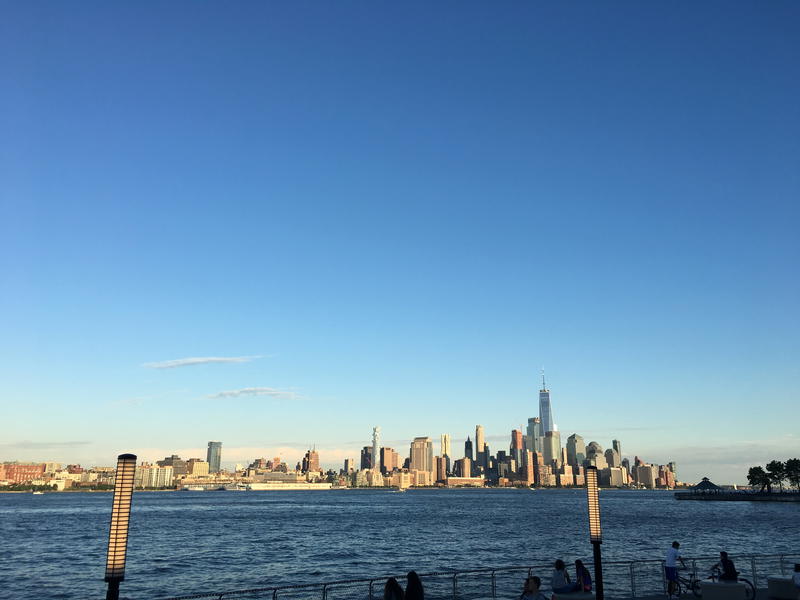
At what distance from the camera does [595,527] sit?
20.2 meters

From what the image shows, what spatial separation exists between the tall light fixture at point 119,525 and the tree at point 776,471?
214416 millimetres

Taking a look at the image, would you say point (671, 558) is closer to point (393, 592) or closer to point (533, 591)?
point (533, 591)

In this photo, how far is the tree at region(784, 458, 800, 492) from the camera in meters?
180

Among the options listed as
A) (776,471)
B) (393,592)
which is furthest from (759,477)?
(393,592)

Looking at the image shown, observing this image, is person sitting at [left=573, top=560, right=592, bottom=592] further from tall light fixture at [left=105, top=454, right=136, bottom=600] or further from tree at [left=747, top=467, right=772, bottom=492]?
tree at [left=747, top=467, right=772, bottom=492]

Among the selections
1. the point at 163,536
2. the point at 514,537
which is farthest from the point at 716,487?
the point at 163,536

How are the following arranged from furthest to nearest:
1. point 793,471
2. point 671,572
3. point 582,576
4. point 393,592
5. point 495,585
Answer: point 793,471, point 495,585, point 671,572, point 582,576, point 393,592

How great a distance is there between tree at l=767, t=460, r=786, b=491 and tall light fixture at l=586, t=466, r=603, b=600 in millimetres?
200588

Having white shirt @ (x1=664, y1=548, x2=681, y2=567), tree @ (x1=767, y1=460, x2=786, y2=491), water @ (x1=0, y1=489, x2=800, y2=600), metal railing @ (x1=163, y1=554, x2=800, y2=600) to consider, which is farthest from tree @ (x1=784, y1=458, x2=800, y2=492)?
white shirt @ (x1=664, y1=548, x2=681, y2=567)

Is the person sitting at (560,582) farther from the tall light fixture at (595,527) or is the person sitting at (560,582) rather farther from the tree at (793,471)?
the tree at (793,471)

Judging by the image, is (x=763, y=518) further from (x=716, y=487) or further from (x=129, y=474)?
(x=129, y=474)

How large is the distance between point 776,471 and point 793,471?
5.20m

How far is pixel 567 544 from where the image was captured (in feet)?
232

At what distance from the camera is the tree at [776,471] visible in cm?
18400
